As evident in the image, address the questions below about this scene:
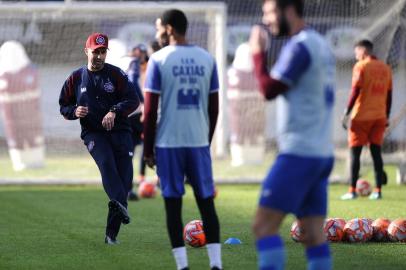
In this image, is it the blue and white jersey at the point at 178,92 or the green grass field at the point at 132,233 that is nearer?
the blue and white jersey at the point at 178,92

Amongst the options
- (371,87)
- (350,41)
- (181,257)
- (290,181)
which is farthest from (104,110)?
(350,41)

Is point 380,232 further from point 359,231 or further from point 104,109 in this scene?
point 104,109

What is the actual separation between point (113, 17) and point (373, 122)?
602cm

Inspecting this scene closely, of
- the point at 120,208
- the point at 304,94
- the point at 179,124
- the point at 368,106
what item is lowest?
the point at 120,208

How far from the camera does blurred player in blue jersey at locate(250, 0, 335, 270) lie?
263 inches

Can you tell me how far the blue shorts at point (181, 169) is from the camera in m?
8.05

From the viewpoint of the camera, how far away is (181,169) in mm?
8086

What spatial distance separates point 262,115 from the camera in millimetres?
19766

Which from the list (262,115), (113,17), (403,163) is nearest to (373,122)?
(403,163)

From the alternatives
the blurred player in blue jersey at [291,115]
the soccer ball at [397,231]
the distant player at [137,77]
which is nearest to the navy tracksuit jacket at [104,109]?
the soccer ball at [397,231]

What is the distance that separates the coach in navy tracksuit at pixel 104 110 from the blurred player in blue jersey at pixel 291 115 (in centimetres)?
378

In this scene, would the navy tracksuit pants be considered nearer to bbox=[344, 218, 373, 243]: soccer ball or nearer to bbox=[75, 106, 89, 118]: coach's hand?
bbox=[75, 106, 89, 118]: coach's hand

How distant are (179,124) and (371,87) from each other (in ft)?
26.8

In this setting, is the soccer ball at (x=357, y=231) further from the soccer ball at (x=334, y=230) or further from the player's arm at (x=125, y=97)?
the player's arm at (x=125, y=97)
